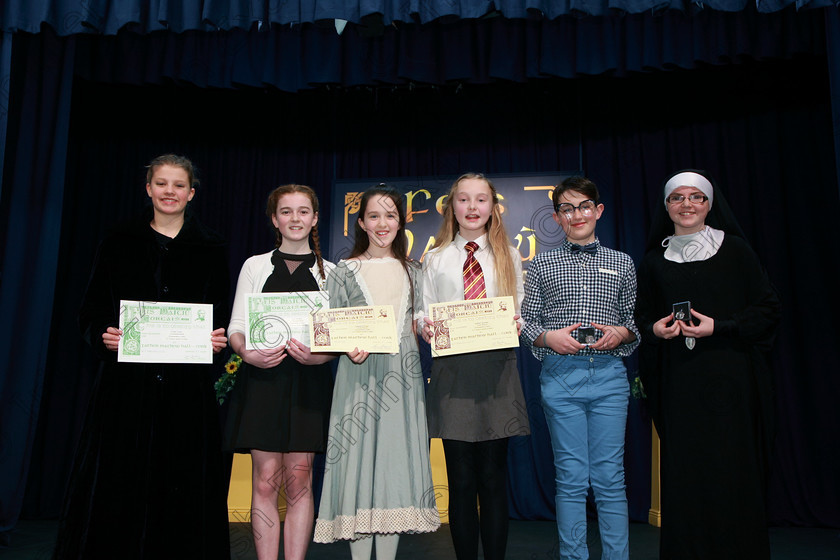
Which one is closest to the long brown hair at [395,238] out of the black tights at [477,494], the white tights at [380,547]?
the black tights at [477,494]

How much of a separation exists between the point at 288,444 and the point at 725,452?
1746 mm

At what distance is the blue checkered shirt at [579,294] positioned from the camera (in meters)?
2.71

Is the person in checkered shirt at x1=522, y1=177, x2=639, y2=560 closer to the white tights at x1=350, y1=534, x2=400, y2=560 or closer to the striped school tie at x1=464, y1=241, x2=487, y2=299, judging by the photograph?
the striped school tie at x1=464, y1=241, x2=487, y2=299

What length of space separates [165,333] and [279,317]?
0.44 meters

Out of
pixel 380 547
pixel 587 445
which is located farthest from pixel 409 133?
pixel 380 547

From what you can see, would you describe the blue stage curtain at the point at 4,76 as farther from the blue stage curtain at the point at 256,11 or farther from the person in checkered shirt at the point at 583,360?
the person in checkered shirt at the point at 583,360

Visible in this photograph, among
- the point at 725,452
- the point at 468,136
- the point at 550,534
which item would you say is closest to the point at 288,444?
the point at 725,452

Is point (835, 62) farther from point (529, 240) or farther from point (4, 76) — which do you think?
point (4, 76)

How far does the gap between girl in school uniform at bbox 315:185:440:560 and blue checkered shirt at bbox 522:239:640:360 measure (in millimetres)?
537

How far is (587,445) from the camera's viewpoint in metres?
2.63

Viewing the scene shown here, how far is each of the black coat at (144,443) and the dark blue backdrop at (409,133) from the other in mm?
1763

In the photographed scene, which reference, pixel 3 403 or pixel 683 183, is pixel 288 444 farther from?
pixel 3 403

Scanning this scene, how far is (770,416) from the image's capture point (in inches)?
101

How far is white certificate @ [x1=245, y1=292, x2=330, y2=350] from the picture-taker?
2.56 m
